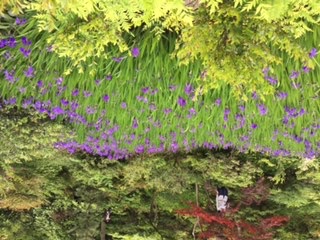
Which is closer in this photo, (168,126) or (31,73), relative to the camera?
(31,73)

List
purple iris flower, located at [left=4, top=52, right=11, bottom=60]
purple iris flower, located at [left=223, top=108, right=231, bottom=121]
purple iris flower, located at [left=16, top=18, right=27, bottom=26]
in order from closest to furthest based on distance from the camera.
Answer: purple iris flower, located at [left=16, top=18, right=27, bottom=26] → purple iris flower, located at [left=4, top=52, right=11, bottom=60] → purple iris flower, located at [left=223, top=108, right=231, bottom=121]

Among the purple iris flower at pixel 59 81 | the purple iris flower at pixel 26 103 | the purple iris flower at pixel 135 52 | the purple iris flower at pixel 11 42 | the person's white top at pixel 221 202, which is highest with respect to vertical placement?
the purple iris flower at pixel 11 42

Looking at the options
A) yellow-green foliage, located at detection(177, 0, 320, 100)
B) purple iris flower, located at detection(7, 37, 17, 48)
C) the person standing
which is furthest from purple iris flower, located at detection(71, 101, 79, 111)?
the person standing

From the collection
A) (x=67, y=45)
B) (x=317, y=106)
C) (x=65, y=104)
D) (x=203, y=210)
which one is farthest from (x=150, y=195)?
(x=67, y=45)

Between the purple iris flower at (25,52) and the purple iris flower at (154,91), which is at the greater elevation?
the purple iris flower at (25,52)

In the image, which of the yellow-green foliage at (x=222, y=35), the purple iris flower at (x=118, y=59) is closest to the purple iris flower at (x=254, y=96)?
the yellow-green foliage at (x=222, y=35)

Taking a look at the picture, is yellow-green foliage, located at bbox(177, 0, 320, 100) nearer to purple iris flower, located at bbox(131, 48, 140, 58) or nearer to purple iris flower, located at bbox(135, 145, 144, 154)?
purple iris flower, located at bbox(131, 48, 140, 58)

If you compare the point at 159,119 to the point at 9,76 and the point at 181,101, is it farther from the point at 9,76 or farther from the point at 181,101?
the point at 9,76

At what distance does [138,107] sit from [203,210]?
180 centimetres

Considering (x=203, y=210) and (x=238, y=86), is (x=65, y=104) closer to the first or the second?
(x=238, y=86)

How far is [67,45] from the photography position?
2.98 metres

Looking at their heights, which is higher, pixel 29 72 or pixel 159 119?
pixel 29 72

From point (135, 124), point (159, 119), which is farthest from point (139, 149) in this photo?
point (159, 119)

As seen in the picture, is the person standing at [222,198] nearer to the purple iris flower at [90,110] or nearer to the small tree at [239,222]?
the small tree at [239,222]
